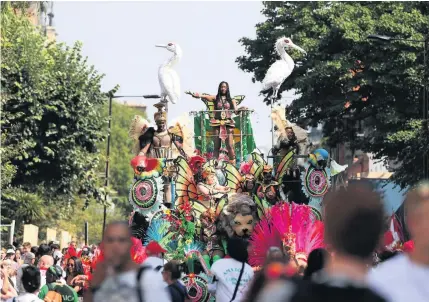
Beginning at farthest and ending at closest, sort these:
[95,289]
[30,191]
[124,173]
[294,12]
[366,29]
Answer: [124,173], [294,12], [366,29], [30,191], [95,289]

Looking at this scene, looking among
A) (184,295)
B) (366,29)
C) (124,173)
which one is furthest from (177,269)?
(124,173)

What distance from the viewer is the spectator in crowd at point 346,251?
5070 millimetres

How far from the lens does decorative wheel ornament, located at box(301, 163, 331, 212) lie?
21750 mm

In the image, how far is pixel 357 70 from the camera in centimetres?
4406

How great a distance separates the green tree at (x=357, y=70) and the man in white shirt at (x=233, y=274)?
90.9ft

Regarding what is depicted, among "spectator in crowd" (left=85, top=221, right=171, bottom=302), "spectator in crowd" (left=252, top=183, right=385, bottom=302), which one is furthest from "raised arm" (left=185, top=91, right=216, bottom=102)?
"spectator in crowd" (left=252, top=183, right=385, bottom=302)

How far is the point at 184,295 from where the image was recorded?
11.1 m

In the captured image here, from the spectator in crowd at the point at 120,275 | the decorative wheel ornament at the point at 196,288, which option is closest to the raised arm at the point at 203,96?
the decorative wheel ornament at the point at 196,288

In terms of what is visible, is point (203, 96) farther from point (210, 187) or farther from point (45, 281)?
point (45, 281)

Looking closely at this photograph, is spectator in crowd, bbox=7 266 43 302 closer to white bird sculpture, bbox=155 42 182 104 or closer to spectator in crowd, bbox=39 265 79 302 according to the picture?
spectator in crowd, bbox=39 265 79 302

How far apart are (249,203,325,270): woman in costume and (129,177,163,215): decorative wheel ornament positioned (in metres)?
8.07

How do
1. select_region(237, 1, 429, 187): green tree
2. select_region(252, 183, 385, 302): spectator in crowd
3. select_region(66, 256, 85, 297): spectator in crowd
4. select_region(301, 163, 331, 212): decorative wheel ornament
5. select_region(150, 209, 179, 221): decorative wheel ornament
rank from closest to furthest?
select_region(252, 183, 385, 302): spectator in crowd
select_region(66, 256, 85, 297): spectator in crowd
select_region(150, 209, 179, 221): decorative wheel ornament
select_region(301, 163, 331, 212): decorative wheel ornament
select_region(237, 1, 429, 187): green tree

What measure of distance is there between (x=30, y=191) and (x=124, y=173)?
60.5 meters

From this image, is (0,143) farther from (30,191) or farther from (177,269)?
(177,269)
